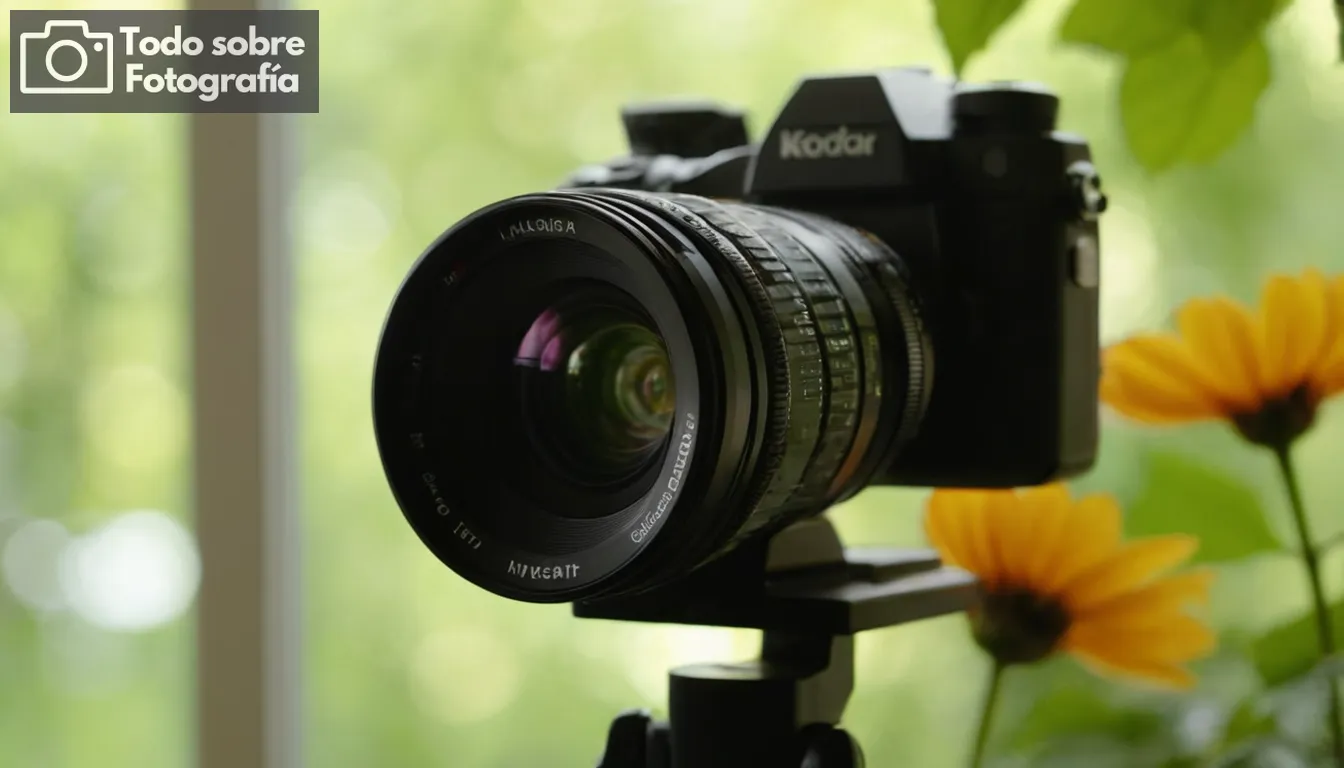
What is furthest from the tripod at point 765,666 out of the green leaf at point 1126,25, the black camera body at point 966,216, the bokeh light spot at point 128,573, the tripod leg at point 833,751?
the bokeh light spot at point 128,573

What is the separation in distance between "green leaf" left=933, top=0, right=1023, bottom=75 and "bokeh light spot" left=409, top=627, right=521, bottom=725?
3.10 ft

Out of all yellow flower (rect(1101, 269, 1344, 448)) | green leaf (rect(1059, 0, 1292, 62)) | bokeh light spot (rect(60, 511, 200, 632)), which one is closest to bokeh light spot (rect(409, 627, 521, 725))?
bokeh light spot (rect(60, 511, 200, 632))

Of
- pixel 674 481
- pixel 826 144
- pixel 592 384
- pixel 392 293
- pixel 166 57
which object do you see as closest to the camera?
pixel 674 481

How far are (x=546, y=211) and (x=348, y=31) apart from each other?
0.86 m

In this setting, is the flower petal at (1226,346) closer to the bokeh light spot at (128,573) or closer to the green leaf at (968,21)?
the green leaf at (968,21)

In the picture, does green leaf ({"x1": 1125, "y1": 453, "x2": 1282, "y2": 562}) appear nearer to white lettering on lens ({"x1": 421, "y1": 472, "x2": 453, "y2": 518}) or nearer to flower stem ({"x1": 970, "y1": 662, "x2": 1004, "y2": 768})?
flower stem ({"x1": 970, "y1": 662, "x2": 1004, "y2": 768})

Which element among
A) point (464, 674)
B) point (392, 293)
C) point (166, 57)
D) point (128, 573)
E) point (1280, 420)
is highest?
point (166, 57)

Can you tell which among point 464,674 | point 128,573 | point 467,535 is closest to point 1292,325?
point 467,535

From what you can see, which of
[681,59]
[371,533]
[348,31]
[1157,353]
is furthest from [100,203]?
[1157,353]

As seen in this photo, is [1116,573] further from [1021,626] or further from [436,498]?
[436,498]

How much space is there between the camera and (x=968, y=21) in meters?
0.55

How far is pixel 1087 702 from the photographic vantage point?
2.45 feet

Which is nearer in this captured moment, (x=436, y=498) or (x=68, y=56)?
(x=436, y=498)

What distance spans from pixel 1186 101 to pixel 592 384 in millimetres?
266
